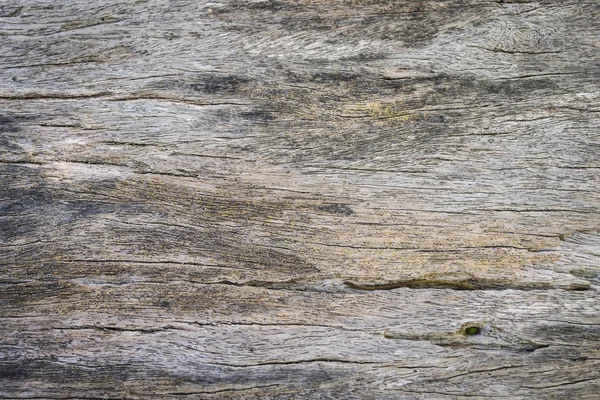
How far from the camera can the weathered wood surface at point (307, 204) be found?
92.0 inches

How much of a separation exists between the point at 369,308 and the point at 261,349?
1.64 feet

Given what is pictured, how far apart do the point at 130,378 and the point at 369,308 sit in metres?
1.08

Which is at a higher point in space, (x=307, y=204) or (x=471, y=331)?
(x=307, y=204)

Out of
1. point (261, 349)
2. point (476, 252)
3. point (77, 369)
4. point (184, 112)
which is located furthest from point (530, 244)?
point (77, 369)

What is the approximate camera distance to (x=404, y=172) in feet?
7.89

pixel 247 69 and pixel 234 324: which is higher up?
pixel 247 69

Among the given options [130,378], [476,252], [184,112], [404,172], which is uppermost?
[184,112]

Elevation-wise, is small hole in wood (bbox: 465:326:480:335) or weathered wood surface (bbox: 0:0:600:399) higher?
weathered wood surface (bbox: 0:0:600:399)

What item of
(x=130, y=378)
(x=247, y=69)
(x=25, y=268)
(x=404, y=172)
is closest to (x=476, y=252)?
(x=404, y=172)

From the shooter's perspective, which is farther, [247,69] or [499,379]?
[247,69]

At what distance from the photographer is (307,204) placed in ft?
7.87

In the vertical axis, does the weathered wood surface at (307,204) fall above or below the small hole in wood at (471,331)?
above

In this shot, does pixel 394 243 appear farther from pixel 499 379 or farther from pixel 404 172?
pixel 499 379

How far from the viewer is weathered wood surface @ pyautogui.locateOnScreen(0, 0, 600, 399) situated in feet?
7.67
